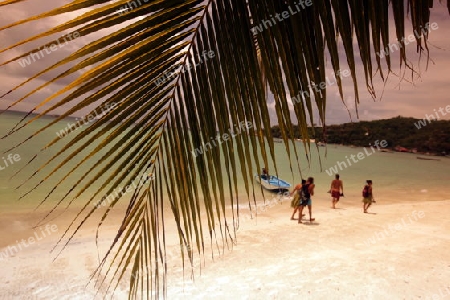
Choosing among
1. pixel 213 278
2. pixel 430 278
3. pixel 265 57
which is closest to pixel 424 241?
pixel 430 278

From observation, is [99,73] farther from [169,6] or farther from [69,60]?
[169,6]

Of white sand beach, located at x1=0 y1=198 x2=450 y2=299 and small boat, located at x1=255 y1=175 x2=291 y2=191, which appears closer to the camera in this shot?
small boat, located at x1=255 y1=175 x2=291 y2=191

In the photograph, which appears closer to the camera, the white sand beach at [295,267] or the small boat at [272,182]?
the small boat at [272,182]

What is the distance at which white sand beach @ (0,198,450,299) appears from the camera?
606cm

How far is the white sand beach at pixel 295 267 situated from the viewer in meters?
6.06

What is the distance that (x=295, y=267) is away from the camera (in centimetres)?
720

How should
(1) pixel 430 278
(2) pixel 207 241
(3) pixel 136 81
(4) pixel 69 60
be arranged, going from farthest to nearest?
1. (2) pixel 207 241
2. (1) pixel 430 278
3. (3) pixel 136 81
4. (4) pixel 69 60

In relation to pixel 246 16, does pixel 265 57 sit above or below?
below

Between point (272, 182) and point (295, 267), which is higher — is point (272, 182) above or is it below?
below

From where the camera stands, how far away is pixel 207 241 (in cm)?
1040

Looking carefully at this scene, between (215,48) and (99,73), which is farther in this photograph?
(215,48)

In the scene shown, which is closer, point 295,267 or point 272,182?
point 295,267

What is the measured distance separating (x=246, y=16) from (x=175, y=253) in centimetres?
932

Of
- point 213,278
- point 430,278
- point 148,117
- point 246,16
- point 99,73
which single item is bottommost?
point 430,278
